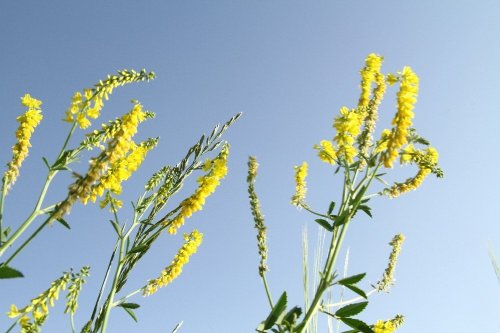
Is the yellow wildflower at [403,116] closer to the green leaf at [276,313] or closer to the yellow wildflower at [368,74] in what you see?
the yellow wildflower at [368,74]

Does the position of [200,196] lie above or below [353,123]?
below

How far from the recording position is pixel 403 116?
216 cm

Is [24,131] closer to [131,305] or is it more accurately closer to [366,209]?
[131,305]

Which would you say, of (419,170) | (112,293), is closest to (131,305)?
(112,293)

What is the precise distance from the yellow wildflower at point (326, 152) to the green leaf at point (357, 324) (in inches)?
38.1

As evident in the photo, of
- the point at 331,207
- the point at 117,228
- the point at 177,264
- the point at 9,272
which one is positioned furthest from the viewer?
the point at 177,264

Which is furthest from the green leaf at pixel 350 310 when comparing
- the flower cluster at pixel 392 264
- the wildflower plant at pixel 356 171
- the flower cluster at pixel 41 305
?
the flower cluster at pixel 392 264

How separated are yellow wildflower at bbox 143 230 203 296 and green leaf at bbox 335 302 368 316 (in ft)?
3.95

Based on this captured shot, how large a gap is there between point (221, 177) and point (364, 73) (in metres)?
→ 1.27

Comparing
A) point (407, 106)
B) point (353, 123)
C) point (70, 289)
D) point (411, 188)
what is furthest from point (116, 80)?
point (411, 188)

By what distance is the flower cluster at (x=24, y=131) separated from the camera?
9.22 ft

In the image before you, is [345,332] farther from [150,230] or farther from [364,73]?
[364,73]

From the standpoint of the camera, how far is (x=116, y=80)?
238 centimetres

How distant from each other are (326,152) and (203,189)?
0.76 metres
